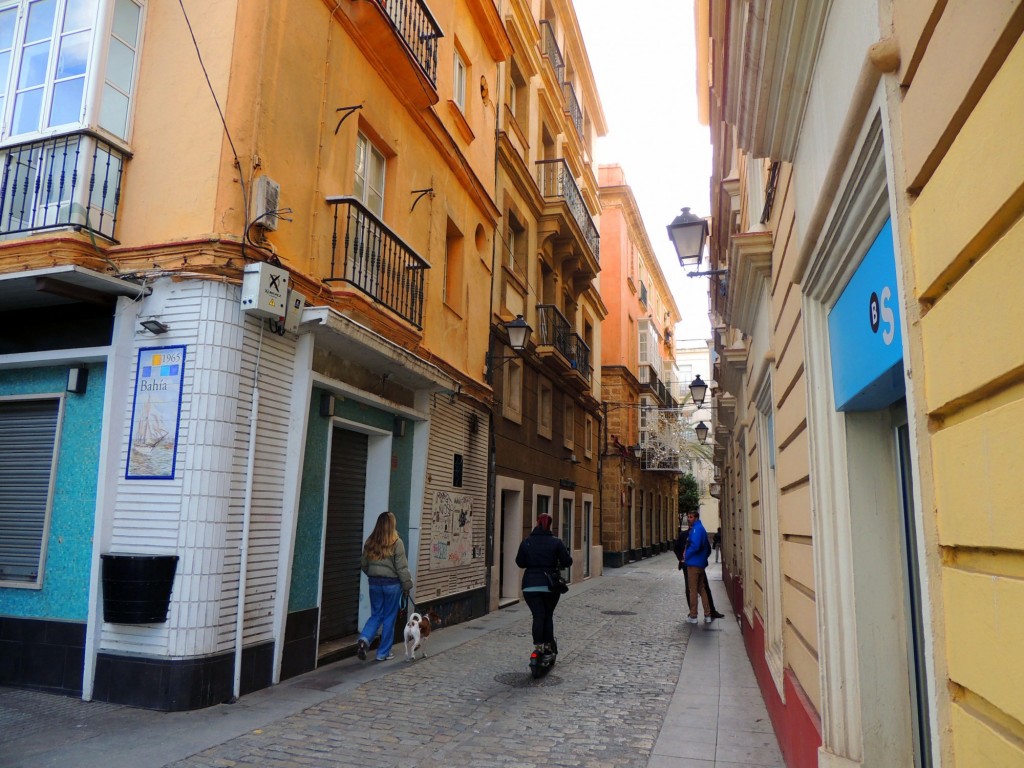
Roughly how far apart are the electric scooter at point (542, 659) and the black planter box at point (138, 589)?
402cm

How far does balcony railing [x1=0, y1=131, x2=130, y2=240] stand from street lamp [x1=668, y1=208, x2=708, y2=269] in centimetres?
611

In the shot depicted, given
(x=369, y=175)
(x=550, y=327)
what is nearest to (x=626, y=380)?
(x=550, y=327)

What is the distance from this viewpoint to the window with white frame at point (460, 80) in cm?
1378

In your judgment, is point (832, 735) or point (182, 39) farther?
point (182, 39)

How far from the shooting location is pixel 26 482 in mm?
7637

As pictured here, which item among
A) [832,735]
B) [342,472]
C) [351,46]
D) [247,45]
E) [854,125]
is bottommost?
[832,735]

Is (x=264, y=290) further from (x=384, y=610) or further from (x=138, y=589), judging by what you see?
(x=384, y=610)

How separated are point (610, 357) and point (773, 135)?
26.8 m

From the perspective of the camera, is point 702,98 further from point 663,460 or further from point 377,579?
point 663,460

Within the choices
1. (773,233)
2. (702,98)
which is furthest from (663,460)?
(773,233)

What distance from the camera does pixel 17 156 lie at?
24.5 feet

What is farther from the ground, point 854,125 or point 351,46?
point 351,46

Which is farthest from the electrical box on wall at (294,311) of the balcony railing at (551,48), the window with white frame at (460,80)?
the balcony railing at (551,48)

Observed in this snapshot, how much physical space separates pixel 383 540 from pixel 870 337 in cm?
709
